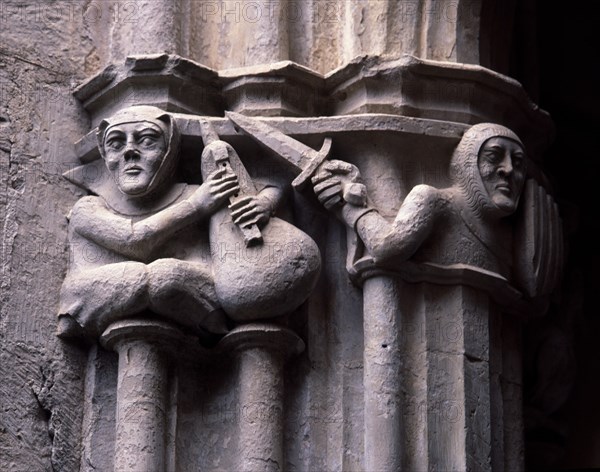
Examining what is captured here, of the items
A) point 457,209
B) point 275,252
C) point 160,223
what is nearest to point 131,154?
point 160,223

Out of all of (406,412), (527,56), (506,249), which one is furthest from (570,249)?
(406,412)

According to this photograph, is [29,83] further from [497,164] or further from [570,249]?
[570,249]

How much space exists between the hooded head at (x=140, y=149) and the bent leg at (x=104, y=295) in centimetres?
21

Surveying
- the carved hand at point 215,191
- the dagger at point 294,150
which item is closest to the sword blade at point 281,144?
the dagger at point 294,150

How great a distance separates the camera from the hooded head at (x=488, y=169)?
4707 millimetres

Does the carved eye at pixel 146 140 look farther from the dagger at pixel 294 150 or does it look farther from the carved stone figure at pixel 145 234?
the dagger at pixel 294 150

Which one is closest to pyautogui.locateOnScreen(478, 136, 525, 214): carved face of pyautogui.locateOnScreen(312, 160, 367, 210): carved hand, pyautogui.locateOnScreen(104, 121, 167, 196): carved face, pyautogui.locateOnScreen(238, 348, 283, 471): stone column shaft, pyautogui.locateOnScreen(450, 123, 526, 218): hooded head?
pyautogui.locateOnScreen(450, 123, 526, 218): hooded head

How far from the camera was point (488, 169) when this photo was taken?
4.72m

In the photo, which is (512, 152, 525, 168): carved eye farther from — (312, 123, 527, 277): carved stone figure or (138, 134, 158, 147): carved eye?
(138, 134, 158, 147): carved eye

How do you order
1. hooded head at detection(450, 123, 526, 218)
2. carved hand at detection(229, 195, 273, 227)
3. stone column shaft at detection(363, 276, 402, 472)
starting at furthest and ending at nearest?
hooded head at detection(450, 123, 526, 218)
carved hand at detection(229, 195, 273, 227)
stone column shaft at detection(363, 276, 402, 472)

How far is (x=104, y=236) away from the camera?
4672 mm

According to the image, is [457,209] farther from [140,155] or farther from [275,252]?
[140,155]

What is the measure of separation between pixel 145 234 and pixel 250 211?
26 cm

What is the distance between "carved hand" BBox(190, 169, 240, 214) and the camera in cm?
463
